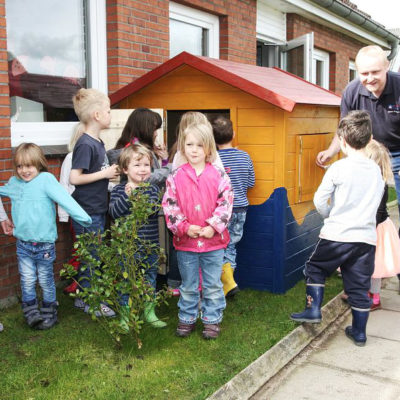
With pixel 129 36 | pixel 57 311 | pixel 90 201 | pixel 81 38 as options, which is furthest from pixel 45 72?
pixel 57 311

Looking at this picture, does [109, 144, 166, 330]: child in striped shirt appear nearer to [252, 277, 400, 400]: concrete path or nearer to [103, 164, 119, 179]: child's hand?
[103, 164, 119, 179]: child's hand

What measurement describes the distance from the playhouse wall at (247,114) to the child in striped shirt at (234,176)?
0.49 feet

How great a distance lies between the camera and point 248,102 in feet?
15.8

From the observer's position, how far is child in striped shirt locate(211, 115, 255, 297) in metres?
4.58

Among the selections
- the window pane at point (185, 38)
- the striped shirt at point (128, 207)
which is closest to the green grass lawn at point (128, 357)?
the striped shirt at point (128, 207)

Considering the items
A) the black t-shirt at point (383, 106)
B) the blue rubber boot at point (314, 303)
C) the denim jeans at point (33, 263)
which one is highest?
the black t-shirt at point (383, 106)

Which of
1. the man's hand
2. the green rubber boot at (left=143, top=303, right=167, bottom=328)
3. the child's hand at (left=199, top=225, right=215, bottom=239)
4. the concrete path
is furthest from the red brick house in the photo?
the concrete path

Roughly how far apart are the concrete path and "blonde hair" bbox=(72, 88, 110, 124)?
7.78 feet

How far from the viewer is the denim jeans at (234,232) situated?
470cm

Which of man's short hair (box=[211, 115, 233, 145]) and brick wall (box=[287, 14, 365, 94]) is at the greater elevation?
brick wall (box=[287, 14, 365, 94])

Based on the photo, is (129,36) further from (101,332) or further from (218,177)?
(101,332)

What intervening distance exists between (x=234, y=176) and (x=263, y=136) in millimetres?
471

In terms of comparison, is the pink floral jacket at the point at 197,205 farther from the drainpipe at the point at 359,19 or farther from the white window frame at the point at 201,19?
the drainpipe at the point at 359,19

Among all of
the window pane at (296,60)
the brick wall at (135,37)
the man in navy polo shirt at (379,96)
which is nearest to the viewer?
the man in navy polo shirt at (379,96)
